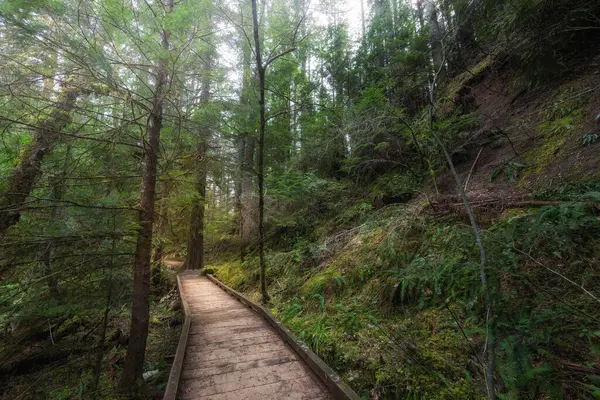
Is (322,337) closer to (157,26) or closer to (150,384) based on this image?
(150,384)

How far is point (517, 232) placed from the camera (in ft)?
9.75

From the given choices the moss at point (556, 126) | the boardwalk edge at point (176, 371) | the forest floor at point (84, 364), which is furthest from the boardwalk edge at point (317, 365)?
the moss at point (556, 126)

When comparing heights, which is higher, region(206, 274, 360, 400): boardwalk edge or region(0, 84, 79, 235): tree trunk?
region(0, 84, 79, 235): tree trunk

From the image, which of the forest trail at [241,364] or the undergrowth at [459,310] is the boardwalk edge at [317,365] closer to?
the forest trail at [241,364]

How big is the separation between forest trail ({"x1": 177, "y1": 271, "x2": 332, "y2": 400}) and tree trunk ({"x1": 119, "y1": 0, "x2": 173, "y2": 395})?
0.87 meters

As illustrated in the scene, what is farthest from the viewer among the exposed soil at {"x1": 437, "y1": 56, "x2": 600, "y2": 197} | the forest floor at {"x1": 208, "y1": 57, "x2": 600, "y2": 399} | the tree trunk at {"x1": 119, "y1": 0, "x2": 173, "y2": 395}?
the tree trunk at {"x1": 119, "y1": 0, "x2": 173, "y2": 395}

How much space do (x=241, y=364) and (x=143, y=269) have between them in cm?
234

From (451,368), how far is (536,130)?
517 cm

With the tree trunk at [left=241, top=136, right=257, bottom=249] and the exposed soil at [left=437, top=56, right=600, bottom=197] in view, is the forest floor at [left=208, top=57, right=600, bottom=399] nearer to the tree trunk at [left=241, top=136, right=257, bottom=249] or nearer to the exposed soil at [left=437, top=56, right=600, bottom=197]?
the exposed soil at [left=437, top=56, right=600, bottom=197]

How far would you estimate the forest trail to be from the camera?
10.3 ft

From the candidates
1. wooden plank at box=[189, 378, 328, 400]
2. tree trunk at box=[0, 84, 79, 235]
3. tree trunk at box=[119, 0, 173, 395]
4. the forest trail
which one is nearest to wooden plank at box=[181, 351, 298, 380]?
the forest trail

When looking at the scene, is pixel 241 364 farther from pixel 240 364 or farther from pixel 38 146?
pixel 38 146

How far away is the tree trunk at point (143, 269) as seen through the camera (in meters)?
4.42

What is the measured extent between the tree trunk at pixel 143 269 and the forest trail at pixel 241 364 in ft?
2.84
